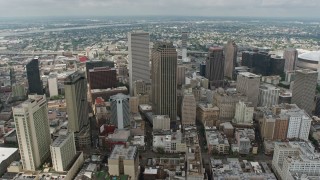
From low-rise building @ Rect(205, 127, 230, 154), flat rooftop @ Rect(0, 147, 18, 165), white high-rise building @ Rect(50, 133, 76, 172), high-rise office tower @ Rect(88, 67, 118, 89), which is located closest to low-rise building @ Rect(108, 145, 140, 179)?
white high-rise building @ Rect(50, 133, 76, 172)

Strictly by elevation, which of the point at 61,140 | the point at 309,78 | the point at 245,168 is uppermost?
the point at 309,78

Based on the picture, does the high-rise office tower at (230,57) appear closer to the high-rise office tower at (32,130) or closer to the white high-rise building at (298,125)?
the white high-rise building at (298,125)

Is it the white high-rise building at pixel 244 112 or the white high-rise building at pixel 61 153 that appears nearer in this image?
the white high-rise building at pixel 61 153

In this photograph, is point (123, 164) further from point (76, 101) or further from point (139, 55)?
point (139, 55)

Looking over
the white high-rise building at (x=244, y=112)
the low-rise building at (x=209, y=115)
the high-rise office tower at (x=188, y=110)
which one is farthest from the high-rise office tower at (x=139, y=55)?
the white high-rise building at (x=244, y=112)

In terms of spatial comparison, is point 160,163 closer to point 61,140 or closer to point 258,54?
point 61,140

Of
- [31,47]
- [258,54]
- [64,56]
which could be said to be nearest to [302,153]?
[258,54]

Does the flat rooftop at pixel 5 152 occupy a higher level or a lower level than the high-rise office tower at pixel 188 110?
lower
